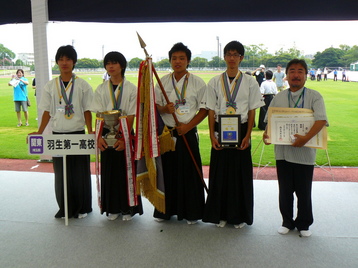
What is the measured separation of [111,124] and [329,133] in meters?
7.03

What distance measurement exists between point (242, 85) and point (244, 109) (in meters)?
0.20

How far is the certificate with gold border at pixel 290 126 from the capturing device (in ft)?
9.17

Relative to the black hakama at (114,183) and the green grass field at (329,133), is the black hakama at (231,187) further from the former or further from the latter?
the green grass field at (329,133)

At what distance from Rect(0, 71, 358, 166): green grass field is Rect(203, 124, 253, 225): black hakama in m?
1.17

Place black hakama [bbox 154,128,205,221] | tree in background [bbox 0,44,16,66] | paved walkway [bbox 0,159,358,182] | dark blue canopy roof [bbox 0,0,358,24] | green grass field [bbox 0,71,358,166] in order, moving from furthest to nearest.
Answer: tree in background [bbox 0,44,16,66], green grass field [bbox 0,71,358,166], paved walkway [bbox 0,159,358,182], dark blue canopy roof [bbox 0,0,358,24], black hakama [bbox 154,128,205,221]

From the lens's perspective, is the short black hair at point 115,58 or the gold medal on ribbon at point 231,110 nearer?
the gold medal on ribbon at point 231,110

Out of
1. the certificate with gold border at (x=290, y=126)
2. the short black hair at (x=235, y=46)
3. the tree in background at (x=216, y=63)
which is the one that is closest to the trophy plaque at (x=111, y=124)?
the short black hair at (x=235, y=46)

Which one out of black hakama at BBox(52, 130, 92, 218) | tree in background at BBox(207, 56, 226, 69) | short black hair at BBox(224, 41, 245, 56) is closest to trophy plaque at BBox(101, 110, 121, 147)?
black hakama at BBox(52, 130, 92, 218)

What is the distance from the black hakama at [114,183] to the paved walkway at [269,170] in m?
2.15

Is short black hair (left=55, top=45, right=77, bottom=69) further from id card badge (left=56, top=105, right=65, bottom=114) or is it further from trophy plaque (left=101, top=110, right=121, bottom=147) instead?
trophy plaque (left=101, top=110, right=121, bottom=147)

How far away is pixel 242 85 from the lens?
9.47ft

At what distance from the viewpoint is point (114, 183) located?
319 centimetres

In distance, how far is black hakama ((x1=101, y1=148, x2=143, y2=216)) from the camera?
124 inches

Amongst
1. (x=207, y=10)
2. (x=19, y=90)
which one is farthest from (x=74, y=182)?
(x=19, y=90)
